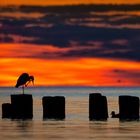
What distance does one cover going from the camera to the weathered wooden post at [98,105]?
51.7m

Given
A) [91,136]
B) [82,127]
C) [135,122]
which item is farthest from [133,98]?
[91,136]

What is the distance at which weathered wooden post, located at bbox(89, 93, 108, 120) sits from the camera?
51688 millimetres

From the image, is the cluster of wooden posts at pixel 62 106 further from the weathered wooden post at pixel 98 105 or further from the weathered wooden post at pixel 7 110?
the weathered wooden post at pixel 7 110

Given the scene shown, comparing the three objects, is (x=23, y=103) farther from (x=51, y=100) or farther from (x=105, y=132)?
(x=105, y=132)

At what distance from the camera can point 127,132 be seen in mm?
43406

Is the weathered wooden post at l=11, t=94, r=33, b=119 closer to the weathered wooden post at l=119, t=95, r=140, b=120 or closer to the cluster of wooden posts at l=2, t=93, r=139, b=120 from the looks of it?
the cluster of wooden posts at l=2, t=93, r=139, b=120

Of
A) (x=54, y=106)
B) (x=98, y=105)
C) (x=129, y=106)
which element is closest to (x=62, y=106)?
(x=54, y=106)

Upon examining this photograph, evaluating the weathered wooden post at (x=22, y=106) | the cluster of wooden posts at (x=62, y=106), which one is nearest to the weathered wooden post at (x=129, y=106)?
the cluster of wooden posts at (x=62, y=106)

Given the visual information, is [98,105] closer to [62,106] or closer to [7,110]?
[62,106]

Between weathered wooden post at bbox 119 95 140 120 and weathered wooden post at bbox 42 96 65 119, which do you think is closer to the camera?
weathered wooden post at bbox 119 95 140 120

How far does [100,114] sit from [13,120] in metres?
4.68

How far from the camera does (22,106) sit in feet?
169

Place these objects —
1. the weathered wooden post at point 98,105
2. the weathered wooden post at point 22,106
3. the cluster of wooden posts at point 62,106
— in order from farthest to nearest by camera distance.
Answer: the weathered wooden post at point 98,105
the cluster of wooden posts at point 62,106
the weathered wooden post at point 22,106

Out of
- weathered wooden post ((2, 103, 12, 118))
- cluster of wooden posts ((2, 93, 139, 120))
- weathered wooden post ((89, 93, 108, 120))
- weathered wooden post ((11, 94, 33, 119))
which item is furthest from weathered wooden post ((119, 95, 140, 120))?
weathered wooden post ((2, 103, 12, 118))
